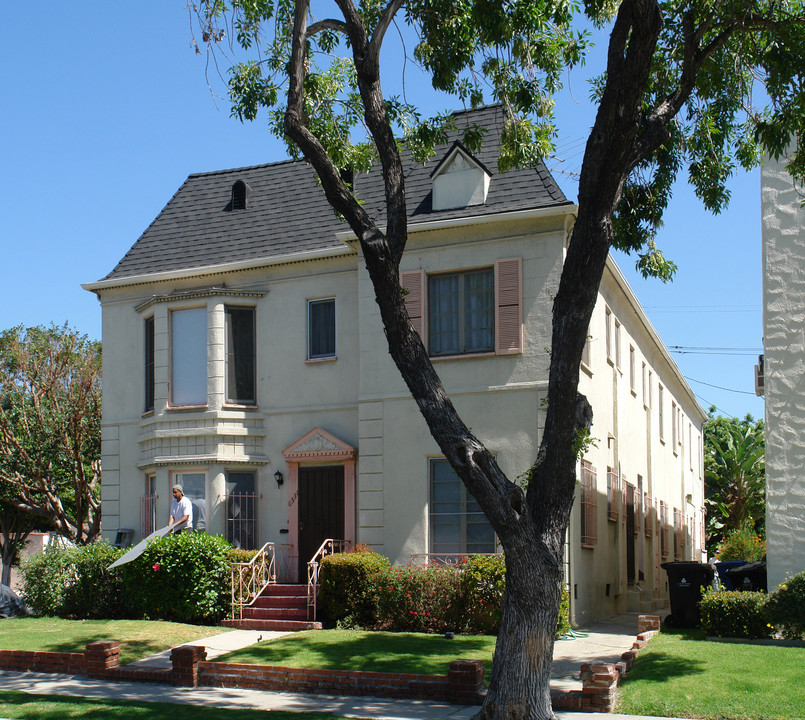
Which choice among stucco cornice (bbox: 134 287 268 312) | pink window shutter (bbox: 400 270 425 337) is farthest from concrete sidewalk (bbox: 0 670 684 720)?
stucco cornice (bbox: 134 287 268 312)

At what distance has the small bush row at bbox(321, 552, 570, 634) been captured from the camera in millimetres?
15086

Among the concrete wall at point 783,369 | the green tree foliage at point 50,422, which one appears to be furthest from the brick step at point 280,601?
the green tree foliage at point 50,422

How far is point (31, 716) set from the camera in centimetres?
1001

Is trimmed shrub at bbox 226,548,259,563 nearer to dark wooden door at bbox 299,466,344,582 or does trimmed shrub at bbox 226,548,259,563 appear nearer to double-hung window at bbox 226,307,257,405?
dark wooden door at bbox 299,466,344,582

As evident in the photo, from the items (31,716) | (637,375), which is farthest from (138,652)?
(637,375)

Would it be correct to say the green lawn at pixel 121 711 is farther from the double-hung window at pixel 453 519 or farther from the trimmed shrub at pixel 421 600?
the double-hung window at pixel 453 519

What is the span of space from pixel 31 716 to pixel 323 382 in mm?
9726

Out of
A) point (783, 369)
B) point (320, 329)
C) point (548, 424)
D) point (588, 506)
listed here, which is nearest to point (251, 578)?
point (320, 329)

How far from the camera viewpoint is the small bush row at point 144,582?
650 inches

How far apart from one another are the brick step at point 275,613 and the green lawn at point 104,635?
825 mm

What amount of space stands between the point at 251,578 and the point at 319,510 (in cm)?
202

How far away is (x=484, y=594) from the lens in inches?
593

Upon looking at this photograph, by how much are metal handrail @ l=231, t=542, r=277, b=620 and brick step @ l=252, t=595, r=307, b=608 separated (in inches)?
5.1

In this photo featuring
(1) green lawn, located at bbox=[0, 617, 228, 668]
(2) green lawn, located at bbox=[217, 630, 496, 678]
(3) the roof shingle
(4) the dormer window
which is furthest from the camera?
(4) the dormer window
